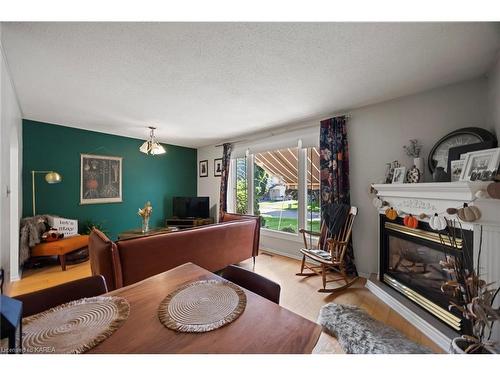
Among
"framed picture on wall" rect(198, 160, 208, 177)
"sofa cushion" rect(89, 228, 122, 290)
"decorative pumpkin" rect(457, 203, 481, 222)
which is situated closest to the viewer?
"decorative pumpkin" rect(457, 203, 481, 222)

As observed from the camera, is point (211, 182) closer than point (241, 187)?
No

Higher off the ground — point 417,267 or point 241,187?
point 241,187

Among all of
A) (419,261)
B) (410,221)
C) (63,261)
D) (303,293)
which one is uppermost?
(410,221)

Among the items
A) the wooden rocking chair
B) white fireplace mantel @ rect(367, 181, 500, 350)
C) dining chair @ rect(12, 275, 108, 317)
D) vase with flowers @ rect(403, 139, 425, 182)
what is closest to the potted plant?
white fireplace mantel @ rect(367, 181, 500, 350)

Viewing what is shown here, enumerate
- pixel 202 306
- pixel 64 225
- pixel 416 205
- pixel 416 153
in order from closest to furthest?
pixel 202 306 < pixel 416 205 < pixel 416 153 < pixel 64 225

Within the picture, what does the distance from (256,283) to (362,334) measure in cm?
107

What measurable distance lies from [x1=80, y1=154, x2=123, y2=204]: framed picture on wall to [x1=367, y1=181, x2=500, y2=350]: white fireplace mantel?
4.56 metres

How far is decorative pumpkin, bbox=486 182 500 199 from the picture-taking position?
4.03 ft

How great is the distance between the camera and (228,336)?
70 cm

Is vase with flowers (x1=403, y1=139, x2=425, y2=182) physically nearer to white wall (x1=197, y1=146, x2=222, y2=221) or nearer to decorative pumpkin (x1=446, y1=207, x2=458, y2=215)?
decorative pumpkin (x1=446, y1=207, x2=458, y2=215)

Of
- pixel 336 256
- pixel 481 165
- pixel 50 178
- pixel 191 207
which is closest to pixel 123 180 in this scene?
pixel 50 178

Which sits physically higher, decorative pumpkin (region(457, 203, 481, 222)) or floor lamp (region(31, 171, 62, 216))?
floor lamp (region(31, 171, 62, 216))

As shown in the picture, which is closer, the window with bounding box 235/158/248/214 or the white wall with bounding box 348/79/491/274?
the white wall with bounding box 348/79/491/274

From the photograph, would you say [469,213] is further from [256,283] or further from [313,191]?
[313,191]
